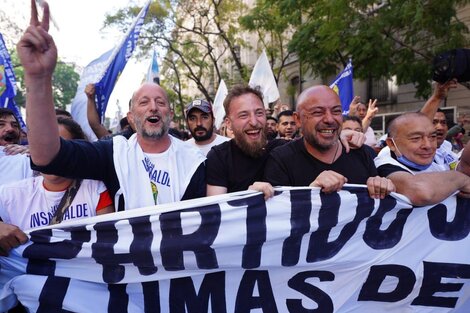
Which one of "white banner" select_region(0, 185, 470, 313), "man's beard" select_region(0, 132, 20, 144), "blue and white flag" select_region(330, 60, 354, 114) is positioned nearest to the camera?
"white banner" select_region(0, 185, 470, 313)

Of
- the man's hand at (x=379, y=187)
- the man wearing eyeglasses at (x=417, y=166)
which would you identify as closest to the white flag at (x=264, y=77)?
the man wearing eyeglasses at (x=417, y=166)

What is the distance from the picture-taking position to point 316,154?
8.82 ft

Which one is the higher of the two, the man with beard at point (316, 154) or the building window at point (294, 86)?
the building window at point (294, 86)

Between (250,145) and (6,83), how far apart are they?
4576 mm

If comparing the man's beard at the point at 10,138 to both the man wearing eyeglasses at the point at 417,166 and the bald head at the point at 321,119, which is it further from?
the man wearing eyeglasses at the point at 417,166

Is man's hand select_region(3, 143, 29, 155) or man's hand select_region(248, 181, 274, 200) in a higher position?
man's hand select_region(3, 143, 29, 155)

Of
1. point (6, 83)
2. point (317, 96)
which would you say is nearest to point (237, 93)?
point (317, 96)

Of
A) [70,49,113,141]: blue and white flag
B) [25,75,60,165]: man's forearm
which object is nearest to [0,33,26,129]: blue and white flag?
[70,49,113,141]: blue and white flag

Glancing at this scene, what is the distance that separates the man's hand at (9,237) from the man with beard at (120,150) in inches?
14.0

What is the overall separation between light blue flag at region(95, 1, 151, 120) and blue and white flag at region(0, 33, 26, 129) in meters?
1.54

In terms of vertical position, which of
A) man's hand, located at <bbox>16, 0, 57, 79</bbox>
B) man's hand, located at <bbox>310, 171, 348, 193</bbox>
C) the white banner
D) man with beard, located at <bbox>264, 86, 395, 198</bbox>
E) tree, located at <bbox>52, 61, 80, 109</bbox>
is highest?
tree, located at <bbox>52, 61, 80, 109</bbox>

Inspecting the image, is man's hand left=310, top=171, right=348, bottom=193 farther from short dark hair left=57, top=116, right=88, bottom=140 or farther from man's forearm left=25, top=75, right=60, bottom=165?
short dark hair left=57, top=116, right=88, bottom=140

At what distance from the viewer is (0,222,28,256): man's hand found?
2.22m

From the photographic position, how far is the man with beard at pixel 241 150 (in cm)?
275
